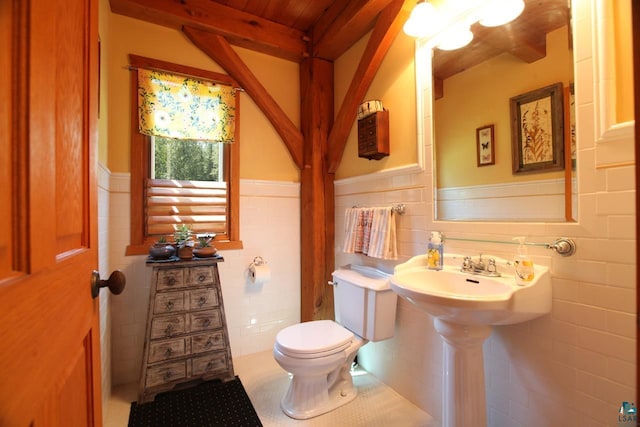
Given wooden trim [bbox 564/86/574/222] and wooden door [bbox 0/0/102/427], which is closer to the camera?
wooden door [bbox 0/0/102/427]

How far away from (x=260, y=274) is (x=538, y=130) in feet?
6.51

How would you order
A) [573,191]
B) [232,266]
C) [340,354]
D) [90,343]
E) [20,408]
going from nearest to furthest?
[20,408] < [90,343] < [573,191] < [340,354] < [232,266]

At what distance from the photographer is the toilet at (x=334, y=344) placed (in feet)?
5.56

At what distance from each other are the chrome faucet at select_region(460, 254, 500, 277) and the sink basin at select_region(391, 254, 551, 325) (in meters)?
0.02

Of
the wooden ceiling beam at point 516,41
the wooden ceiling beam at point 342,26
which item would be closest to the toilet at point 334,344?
the wooden ceiling beam at point 516,41

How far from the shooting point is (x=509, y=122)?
1.47 metres

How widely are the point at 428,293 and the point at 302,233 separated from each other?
5.48 ft

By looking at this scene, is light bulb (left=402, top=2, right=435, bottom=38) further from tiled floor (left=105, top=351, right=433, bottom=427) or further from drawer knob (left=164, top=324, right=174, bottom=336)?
drawer knob (left=164, top=324, right=174, bottom=336)

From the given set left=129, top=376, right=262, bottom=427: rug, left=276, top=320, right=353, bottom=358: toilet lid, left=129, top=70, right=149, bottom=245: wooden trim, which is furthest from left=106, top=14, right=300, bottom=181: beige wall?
left=129, top=376, right=262, bottom=427: rug

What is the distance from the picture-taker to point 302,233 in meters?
2.73

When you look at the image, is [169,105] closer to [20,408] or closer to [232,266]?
[232,266]

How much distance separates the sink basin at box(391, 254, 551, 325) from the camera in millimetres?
1101

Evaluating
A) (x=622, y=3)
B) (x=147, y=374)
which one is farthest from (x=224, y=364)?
(x=622, y=3)

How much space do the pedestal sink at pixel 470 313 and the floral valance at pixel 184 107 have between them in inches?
73.4
